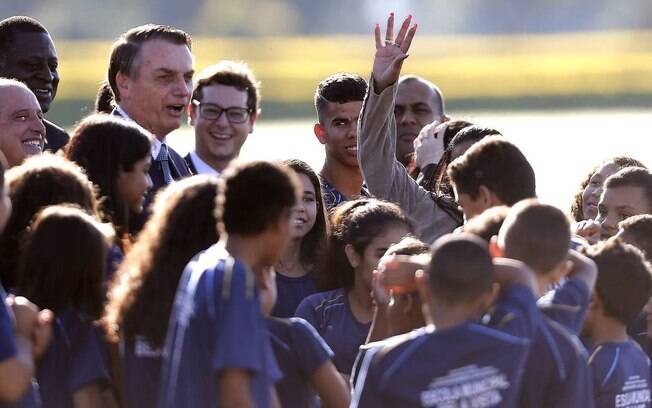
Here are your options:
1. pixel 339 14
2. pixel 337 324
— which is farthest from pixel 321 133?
pixel 339 14

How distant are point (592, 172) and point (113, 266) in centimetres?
409

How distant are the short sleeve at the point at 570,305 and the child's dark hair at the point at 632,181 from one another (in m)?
2.64

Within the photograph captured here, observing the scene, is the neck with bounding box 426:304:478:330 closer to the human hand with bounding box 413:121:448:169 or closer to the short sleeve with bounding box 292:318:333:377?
the short sleeve with bounding box 292:318:333:377

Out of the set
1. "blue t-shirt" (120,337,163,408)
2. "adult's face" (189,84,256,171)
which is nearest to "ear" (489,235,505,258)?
"blue t-shirt" (120,337,163,408)

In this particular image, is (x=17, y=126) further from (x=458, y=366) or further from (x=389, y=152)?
(x=458, y=366)

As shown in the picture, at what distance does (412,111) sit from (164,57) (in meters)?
2.44

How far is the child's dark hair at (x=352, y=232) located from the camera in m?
6.19

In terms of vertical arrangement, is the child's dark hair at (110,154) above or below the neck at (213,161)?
above

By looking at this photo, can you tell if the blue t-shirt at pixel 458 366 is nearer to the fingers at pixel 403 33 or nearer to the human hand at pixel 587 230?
the human hand at pixel 587 230

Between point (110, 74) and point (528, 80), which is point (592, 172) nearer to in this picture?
point (110, 74)

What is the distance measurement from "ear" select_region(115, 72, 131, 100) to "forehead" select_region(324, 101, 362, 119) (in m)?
1.20

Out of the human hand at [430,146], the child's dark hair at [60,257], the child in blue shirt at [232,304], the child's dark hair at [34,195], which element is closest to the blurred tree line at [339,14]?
the human hand at [430,146]

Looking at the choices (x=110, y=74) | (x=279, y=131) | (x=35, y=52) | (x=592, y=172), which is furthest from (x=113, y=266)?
(x=279, y=131)

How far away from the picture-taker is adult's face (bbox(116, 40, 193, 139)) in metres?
7.24
